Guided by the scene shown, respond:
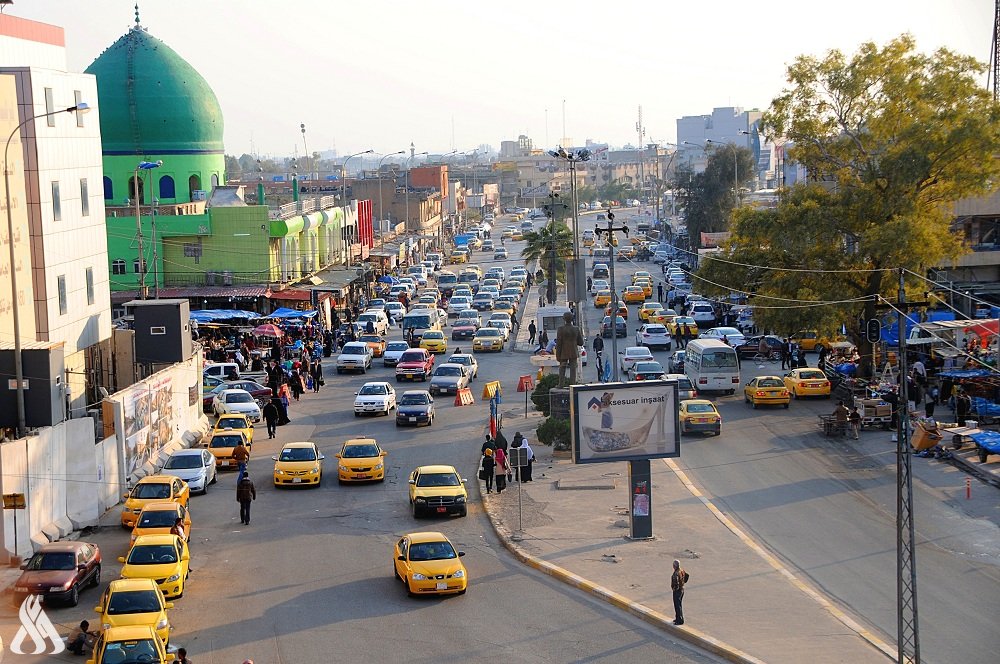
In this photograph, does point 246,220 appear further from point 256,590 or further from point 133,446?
point 256,590

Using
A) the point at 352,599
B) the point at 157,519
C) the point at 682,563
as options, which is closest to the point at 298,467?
the point at 157,519

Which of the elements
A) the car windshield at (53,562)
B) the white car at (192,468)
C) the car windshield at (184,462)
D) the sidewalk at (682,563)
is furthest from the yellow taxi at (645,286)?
the car windshield at (53,562)

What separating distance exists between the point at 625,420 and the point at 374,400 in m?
17.9

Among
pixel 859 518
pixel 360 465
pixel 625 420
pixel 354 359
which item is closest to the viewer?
pixel 625 420

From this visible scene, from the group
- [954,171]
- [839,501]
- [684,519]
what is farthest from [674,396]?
[954,171]

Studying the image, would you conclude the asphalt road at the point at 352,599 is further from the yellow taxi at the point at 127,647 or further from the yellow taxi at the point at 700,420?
the yellow taxi at the point at 700,420

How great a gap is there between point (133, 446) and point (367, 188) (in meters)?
97.9

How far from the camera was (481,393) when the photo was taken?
4969 cm

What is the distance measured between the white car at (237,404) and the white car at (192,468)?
9.45 metres

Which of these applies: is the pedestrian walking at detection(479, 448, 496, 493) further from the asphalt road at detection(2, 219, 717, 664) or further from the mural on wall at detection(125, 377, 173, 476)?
the mural on wall at detection(125, 377, 173, 476)

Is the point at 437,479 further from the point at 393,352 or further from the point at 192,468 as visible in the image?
the point at 393,352

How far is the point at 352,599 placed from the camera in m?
24.4

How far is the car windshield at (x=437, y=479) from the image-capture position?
3158 centimetres

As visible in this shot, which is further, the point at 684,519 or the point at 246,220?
the point at 246,220
